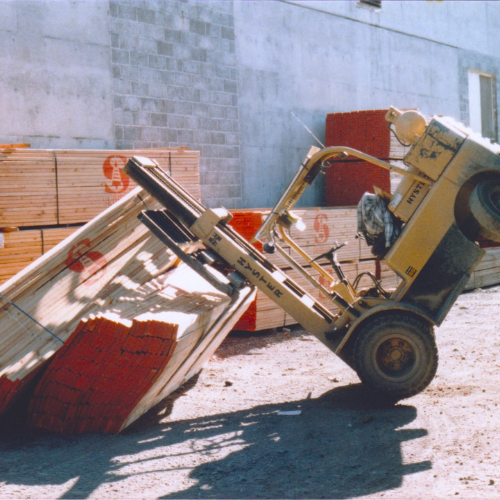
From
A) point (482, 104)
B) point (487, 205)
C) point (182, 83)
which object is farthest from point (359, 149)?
point (482, 104)

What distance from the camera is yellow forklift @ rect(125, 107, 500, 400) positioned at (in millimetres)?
5977

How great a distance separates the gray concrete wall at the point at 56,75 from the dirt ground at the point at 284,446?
14.1ft

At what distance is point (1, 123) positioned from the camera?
880cm

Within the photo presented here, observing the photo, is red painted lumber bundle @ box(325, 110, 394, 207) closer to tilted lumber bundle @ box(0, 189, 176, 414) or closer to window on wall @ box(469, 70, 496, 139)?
tilted lumber bundle @ box(0, 189, 176, 414)

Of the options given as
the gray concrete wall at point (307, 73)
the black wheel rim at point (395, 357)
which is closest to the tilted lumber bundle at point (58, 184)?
the black wheel rim at point (395, 357)

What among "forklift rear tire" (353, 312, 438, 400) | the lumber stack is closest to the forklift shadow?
"forklift rear tire" (353, 312, 438, 400)

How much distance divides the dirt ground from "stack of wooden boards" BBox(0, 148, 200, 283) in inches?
82.2

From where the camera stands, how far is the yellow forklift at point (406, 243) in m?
5.98

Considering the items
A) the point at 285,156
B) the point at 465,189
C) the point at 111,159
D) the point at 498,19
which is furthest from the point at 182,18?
the point at 498,19

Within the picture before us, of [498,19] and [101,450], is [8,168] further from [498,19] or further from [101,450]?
[498,19]

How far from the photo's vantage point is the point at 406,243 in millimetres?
6109

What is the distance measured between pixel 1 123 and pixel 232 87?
436 centimetres

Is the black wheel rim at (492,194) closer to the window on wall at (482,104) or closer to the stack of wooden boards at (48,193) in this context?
the stack of wooden boards at (48,193)

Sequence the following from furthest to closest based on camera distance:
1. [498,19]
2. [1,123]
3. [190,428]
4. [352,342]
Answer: [498,19], [1,123], [352,342], [190,428]
